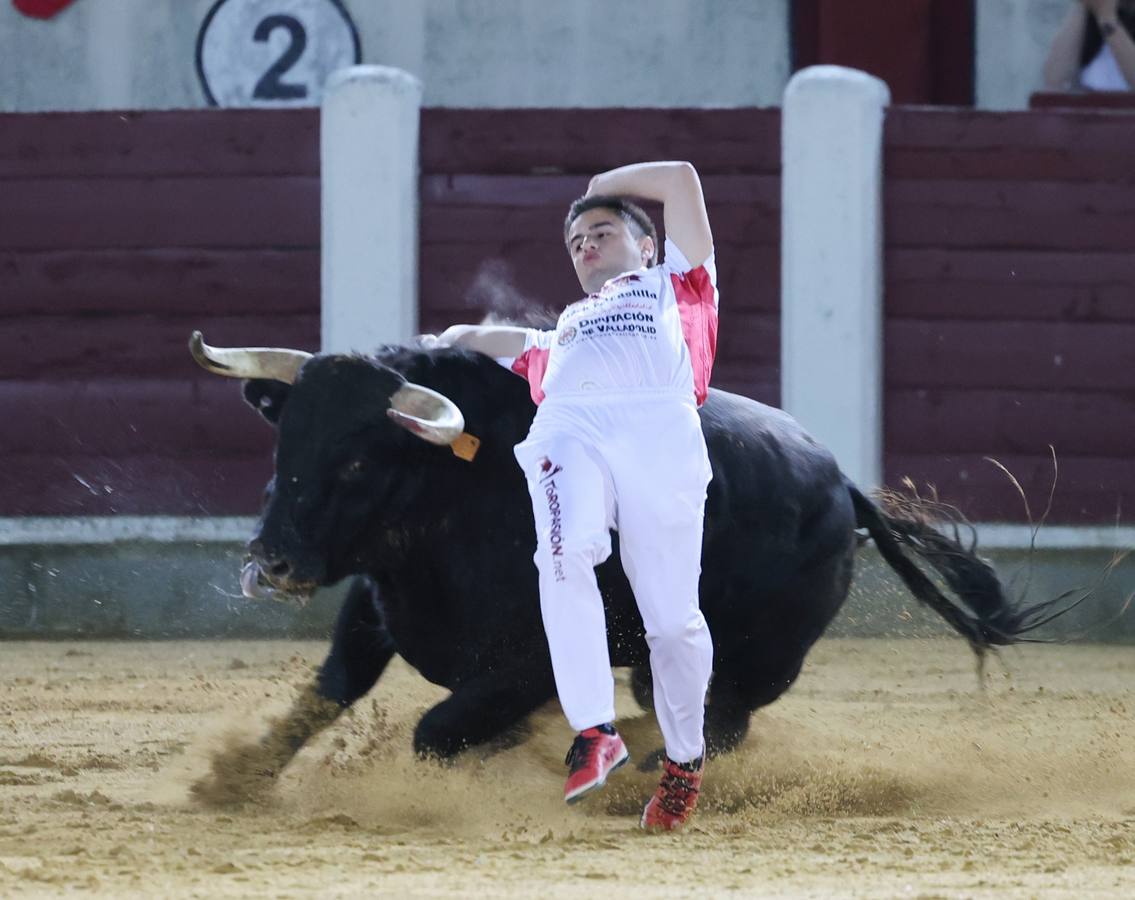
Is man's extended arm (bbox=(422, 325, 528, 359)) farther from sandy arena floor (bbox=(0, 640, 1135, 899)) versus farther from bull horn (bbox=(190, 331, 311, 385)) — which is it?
sandy arena floor (bbox=(0, 640, 1135, 899))

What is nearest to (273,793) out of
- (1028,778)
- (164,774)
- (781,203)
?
(164,774)

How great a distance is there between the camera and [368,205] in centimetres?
746

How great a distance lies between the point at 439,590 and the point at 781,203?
11.9 feet

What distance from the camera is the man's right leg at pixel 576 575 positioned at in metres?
3.58

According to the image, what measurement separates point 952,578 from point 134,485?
12.0ft

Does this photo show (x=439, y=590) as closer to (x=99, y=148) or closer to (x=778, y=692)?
(x=778, y=692)

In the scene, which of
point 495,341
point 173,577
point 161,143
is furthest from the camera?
point 161,143

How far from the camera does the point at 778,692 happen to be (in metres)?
4.46

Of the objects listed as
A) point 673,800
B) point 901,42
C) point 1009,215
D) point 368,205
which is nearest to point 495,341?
point 673,800

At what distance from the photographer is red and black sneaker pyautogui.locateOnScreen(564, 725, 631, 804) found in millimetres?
3436

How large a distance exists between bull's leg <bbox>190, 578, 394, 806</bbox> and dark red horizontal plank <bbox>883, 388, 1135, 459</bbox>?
11.6ft

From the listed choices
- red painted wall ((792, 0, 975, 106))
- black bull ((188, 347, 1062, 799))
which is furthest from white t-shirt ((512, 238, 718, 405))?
red painted wall ((792, 0, 975, 106))

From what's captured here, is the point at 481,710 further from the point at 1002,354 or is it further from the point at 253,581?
the point at 1002,354

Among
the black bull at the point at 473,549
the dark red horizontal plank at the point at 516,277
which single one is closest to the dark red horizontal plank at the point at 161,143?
the dark red horizontal plank at the point at 516,277
